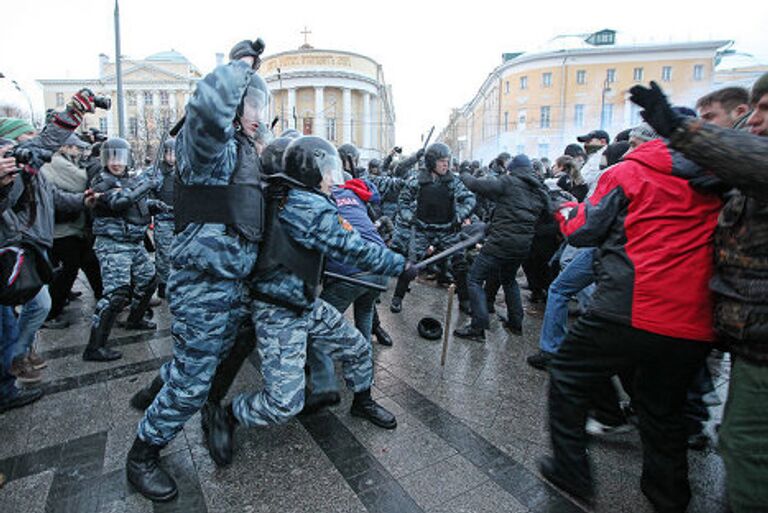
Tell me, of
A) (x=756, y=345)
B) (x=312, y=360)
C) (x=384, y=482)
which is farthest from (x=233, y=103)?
(x=756, y=345)

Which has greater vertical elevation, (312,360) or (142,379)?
(312,360)

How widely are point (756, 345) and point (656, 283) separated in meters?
0.42

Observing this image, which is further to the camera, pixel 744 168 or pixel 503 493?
pixel 503 493

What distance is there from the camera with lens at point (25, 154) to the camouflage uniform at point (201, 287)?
1.33m

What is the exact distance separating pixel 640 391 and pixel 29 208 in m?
4.30

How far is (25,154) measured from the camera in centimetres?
278

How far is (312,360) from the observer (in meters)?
3.22

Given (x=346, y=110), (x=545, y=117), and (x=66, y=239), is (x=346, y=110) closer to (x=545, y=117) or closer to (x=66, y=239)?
(x=545, y=117)

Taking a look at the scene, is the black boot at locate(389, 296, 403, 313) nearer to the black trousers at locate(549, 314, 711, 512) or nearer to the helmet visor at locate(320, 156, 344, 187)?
the helmet visor at locate(320, 156, 344, 187)

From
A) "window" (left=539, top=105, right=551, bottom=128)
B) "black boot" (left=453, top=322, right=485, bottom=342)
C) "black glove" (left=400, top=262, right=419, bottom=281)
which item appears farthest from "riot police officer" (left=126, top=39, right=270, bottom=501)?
"window" (left=539, top=105, right=551, bottom=128)

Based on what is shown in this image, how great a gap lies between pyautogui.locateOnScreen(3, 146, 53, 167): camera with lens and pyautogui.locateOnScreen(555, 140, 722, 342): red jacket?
3548mm

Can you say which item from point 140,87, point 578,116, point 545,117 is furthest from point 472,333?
point 140,87

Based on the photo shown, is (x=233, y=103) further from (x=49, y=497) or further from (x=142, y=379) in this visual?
(x=142, y=379)

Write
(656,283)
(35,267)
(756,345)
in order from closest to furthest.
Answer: (756,345) < (656,283) < (35,267)
